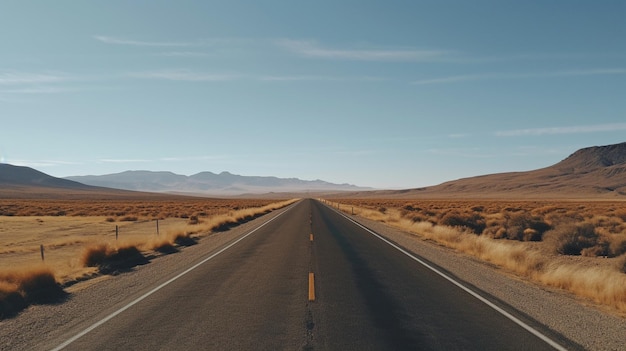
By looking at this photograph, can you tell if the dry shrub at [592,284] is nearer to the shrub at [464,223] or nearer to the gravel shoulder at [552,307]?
the gravel shoulder at [552,307]

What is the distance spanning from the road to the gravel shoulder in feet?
1.41

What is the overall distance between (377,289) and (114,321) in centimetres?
534

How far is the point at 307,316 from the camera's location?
26.4 feet

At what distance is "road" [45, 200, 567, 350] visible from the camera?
21.9 ft

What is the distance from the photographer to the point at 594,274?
11.7m

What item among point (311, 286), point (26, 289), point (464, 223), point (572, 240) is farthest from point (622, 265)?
point (464, 223)

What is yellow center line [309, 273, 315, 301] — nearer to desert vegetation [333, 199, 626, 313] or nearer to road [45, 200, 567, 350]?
road [45, 200, 567, 350]

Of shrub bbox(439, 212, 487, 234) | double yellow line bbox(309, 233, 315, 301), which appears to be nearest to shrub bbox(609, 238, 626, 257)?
shrub bbox(439, 212, 487, 234)

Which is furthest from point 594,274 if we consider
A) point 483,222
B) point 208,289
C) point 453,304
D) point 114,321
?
point 483,222

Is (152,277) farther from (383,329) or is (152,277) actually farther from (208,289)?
(383,329)

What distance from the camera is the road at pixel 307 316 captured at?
668 cm

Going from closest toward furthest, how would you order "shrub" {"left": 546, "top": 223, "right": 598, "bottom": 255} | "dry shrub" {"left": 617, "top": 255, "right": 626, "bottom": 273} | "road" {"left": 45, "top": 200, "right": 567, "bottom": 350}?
"road" {"left": 45, "top": 200, "right": 567, "bottom": 350}, "dry shrub" {"left": 617, "top": 255, "right": 626, "bottom": 273}, "shrub" {"left": 546, "top": 223, "right": 598, "bottom": 255}

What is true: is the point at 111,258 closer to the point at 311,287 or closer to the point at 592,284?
the point at 311,287

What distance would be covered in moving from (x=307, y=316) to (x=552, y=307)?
489cm
